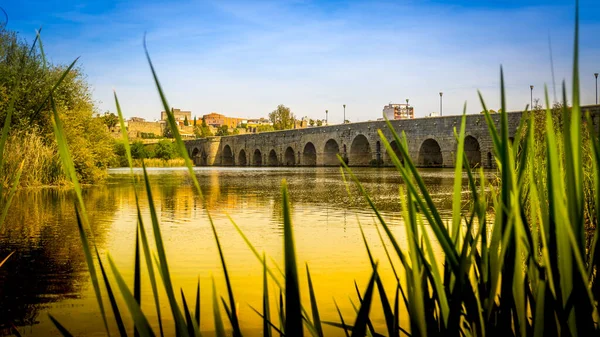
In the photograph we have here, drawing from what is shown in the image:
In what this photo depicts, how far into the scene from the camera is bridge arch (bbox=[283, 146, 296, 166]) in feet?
137

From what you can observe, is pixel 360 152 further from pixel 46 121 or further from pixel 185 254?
pixel 185 254

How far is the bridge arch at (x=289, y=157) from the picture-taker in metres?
41.8

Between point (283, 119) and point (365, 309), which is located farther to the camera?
point (283, 119)

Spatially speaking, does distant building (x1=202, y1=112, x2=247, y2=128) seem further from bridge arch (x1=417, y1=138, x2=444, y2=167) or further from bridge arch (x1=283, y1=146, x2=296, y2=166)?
bridge arch (x1=417, y1=138, x2=444, y2=167)

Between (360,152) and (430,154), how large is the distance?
19.2 ft

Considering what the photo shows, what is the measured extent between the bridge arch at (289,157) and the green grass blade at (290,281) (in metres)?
40.8

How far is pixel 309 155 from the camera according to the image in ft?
131

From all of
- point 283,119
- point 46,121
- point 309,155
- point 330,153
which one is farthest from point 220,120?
point 46,121

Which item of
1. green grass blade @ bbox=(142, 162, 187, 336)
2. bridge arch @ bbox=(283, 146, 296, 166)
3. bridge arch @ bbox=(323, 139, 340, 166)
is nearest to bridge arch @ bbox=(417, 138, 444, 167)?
bridge arch @ bbox=(323, 139, 340, 166)

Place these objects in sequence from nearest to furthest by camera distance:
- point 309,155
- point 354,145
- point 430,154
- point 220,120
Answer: point 430,154 < point 354,145 < point 309,155 < point 220,120

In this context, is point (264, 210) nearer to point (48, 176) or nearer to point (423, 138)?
point (48, 176)

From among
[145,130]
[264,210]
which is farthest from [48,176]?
[145,130]

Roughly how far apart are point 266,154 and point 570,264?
4374 cm

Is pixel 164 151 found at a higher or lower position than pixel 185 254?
higher
